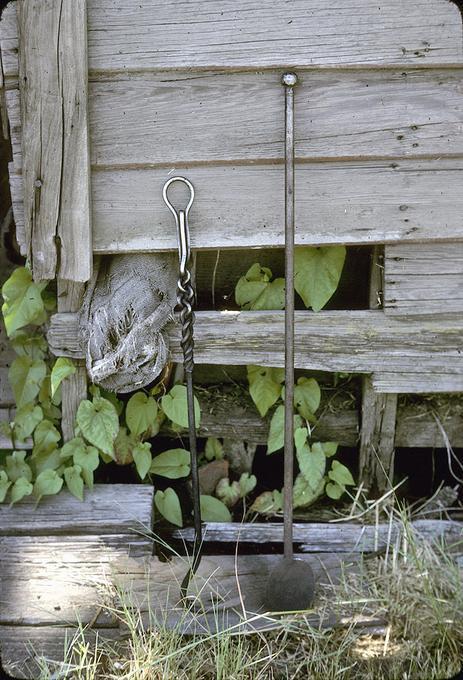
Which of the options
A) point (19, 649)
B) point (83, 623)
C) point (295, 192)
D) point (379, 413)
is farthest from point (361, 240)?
point (19, 649)

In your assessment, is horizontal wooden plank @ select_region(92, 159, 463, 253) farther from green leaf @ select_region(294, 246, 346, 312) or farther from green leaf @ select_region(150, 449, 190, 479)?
green leaf @ select_region(150, 449, 190, 479)

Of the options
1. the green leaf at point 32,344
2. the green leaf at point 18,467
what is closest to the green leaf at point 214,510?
the green leaf at point 18,467

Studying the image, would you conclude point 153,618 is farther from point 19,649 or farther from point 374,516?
point 374,516

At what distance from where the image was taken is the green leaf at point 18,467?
Result: 281cm

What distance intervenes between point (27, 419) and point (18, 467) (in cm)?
18

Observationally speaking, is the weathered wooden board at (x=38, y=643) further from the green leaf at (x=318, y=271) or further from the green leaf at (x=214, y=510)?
the green leaf at (x=318, y=271)

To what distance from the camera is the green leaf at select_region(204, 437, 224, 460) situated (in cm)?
304

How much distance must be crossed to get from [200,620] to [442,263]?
1.42 meters

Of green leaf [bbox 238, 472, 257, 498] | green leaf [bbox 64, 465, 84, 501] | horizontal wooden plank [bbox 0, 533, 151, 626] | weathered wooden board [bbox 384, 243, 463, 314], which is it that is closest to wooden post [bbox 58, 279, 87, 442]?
green leaf [bbox 64, 465, 84, 501]

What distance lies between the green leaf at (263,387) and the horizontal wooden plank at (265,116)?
792 millimetres

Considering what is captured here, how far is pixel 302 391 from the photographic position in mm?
2852

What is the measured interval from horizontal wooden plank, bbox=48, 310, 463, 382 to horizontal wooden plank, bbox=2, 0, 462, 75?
0.84m

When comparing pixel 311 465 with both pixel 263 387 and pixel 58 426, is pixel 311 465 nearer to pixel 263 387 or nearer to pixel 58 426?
pixel 263 387

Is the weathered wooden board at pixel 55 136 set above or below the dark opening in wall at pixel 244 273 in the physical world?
above
